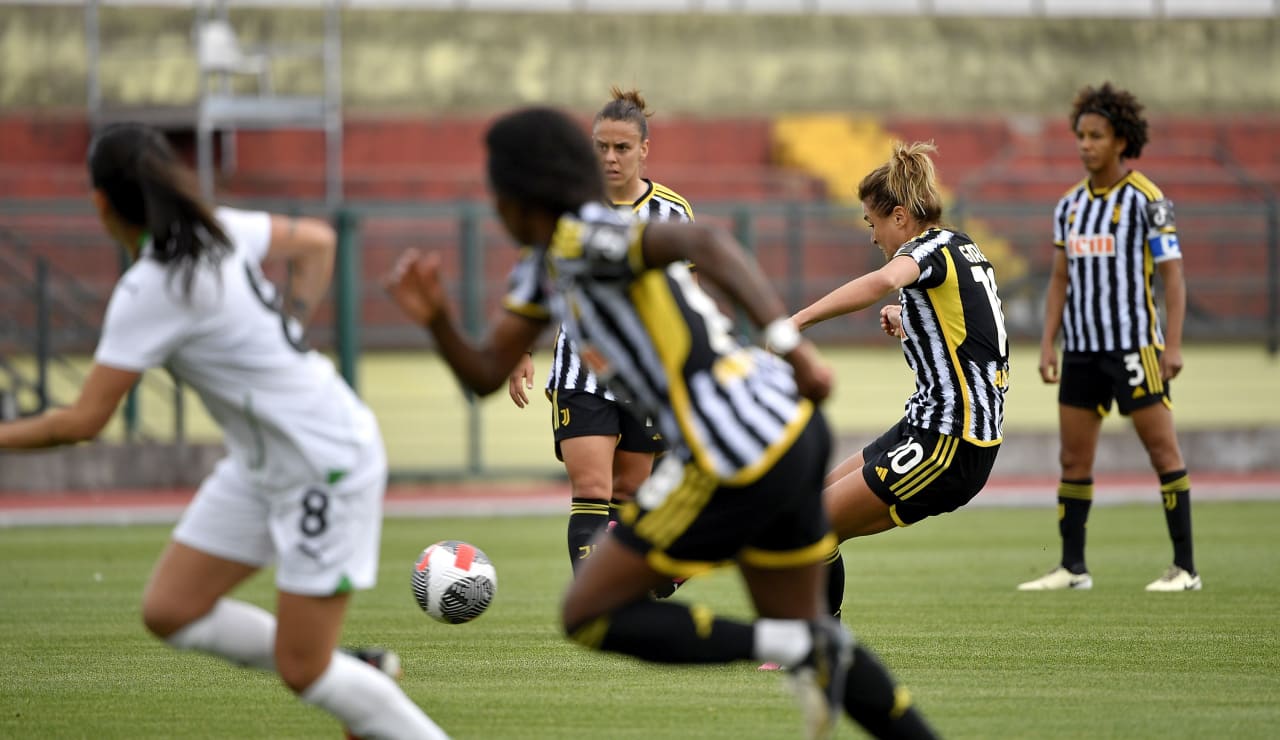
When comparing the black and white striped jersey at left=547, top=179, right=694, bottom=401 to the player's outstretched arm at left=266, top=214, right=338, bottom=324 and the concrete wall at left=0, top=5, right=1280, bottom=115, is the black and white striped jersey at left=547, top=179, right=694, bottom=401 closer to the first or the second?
the player's outstretched arm at left=266, top=214, right=338, bottom=324

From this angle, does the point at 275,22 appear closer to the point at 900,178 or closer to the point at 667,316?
the point at 900,178

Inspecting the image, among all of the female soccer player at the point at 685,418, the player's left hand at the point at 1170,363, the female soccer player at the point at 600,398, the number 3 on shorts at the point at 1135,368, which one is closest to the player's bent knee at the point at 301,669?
the female soccer player at the point at 685,418

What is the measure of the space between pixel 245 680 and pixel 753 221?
11.9 metres

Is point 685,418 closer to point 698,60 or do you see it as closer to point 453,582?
point 453,582

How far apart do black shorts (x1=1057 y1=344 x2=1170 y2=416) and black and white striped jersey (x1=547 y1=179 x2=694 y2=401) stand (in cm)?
273

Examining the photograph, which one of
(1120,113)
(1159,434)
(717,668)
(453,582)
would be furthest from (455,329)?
(1159,434)

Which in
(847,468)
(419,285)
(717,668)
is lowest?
(717,668)

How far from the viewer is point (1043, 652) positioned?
726 cm

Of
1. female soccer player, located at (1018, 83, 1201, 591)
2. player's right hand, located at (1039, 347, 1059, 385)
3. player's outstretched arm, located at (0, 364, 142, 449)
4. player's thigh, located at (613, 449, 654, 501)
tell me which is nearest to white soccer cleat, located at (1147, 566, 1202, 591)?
female soccer player, located at (1018, 83, 1201, 591)

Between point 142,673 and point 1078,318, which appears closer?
point 142,673

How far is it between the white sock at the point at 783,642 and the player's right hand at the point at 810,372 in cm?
61

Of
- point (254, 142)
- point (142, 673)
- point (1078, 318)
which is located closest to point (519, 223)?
point (142, 673)

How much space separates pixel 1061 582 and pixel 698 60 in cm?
1837

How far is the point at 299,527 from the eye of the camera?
4.62m
